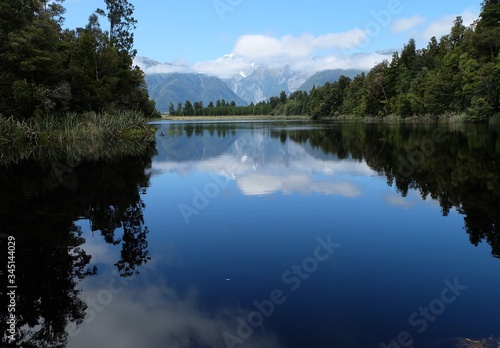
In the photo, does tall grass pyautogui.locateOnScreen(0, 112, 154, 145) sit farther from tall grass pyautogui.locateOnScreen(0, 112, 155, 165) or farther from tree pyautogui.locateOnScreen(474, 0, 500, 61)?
Answer: tree pyautogui.locateOnScreen(474, 0, 500, 61)

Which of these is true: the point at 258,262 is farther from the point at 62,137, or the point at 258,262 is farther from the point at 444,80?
the point at 444,80

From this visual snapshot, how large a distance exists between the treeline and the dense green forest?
5449 cm

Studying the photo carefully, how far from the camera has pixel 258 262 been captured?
9.66 meters

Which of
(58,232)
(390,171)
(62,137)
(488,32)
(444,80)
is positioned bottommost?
(390,171)

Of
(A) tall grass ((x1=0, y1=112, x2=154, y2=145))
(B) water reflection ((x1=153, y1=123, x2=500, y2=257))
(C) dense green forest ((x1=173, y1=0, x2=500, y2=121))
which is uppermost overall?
(C) dense green forest ((x1=173, y1=0, x2=500, y2=121))

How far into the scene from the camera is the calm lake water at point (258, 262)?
21.8 feet

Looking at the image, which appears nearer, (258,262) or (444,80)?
(258,262)

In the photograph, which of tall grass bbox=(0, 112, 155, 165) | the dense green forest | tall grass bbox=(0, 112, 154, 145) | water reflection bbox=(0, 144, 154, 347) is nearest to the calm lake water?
water reflection bbox=(0, 144, 154, 347)

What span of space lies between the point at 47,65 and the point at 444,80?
65.9 meters

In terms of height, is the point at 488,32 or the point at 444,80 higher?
the point at 488,32

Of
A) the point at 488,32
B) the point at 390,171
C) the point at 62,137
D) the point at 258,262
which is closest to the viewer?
the point at 258,262

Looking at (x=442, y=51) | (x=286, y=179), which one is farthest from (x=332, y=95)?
(x=286, y=179)

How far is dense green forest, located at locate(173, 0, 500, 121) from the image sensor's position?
203 feet

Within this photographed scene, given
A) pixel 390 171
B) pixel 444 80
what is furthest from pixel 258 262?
pixel 444 80
